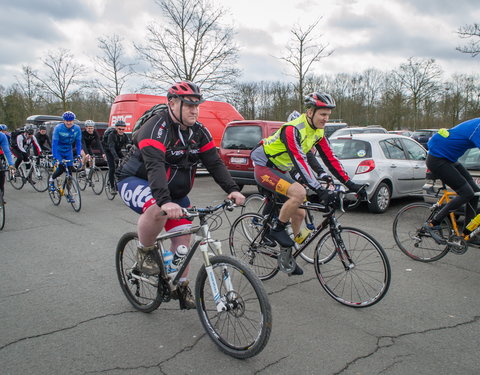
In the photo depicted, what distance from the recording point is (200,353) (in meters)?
2.78

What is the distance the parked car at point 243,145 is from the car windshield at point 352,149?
188 cm

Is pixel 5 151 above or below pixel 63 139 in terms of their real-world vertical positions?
below

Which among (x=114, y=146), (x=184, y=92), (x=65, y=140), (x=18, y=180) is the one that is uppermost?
(x=184, y=92)

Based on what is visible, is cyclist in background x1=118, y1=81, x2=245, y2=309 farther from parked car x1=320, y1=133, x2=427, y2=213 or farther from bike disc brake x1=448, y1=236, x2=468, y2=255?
parked car x1=320, y1=133, x2=427, y2=213

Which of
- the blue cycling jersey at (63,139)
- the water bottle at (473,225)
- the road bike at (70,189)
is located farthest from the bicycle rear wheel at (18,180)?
the water bottle at (473,225)

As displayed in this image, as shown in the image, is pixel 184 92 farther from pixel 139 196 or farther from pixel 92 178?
pixel 92 178

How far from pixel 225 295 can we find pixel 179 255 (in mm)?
553

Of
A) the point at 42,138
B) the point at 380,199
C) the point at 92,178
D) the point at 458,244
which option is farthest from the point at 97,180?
the point at 458,244

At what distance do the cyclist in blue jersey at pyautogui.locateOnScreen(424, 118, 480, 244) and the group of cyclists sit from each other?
0.01 meters

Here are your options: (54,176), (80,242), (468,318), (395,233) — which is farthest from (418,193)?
(54,176)

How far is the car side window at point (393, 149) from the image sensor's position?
7.95 meters

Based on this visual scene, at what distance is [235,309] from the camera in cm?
264

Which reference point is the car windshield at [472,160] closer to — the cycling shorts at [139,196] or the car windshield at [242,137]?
the car windshield at [242,137]

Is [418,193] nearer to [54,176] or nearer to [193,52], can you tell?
[54,176]
